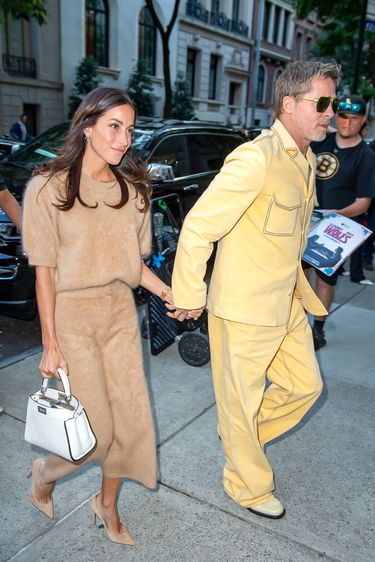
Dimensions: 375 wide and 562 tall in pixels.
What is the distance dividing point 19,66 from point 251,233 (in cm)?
2132

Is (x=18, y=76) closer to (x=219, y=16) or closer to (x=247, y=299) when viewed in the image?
(x=219, y=16)

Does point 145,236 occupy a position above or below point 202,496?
above

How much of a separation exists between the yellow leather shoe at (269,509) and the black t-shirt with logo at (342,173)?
2839 mm

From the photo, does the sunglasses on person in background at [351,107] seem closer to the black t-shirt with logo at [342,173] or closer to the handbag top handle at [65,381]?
the black t-shirt with logo at [342,173]

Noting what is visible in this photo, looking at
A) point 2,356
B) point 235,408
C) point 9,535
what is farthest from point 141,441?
point 2,356

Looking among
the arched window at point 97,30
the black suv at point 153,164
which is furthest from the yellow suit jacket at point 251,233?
the arched window at point 97,30

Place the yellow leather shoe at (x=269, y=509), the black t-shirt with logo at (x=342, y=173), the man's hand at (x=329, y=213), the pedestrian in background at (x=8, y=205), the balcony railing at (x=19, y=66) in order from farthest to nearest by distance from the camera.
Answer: the balcony railing at (x=19, y=66) < the black t-shirt with logo at (x=342, y=173) < the man's hand at (x=329, y=213) < the pedestrian in background at (x=8, y=205) < the yellow leather shoe at (x=269, y=509)

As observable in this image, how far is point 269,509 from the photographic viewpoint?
2639 mm

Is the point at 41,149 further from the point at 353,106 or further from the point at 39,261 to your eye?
the point at 39,261

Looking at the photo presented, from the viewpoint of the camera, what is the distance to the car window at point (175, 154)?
616cm

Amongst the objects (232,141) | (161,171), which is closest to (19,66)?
(232,141)

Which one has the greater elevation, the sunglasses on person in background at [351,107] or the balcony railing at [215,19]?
the balcony railing at [215,19]

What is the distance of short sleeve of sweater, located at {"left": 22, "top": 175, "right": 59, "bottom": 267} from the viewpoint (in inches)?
79.0

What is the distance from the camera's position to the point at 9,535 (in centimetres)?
247
